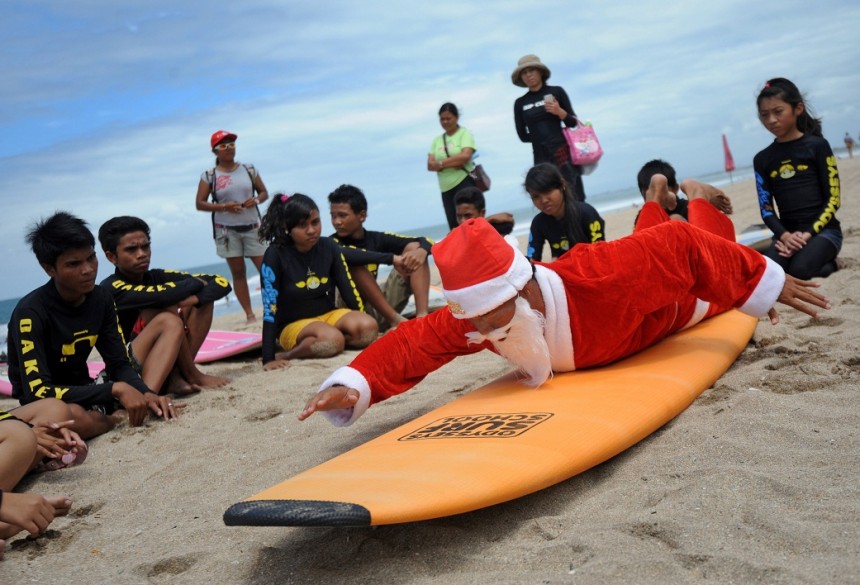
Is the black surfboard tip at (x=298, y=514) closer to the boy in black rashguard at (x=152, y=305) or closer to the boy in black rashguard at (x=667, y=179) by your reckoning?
the boy in black rashguard at (x=152, y=305)

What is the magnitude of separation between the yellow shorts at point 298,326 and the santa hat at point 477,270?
268 centimetres

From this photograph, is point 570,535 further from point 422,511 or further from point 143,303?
point 143,303

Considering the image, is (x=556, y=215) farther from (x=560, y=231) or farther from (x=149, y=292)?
(x=149, y=292)

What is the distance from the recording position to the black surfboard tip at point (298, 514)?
193 centimetres

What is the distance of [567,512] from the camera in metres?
2.24

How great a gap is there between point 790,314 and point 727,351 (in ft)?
4.22

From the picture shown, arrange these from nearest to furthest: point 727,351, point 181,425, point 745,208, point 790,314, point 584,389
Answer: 1. point 584,389
2. point 727,351
3. point 181,425
4. point 790,314
5. point 745,208

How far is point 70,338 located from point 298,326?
1807mm

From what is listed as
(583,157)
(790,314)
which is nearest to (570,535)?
(790,314)

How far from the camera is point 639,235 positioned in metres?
3.08

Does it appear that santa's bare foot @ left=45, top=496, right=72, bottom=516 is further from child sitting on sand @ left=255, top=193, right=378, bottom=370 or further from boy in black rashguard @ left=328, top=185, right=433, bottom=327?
boy in black rashguard @ left=328, top=185, right=433, bottom=327

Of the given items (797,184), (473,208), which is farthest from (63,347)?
(797,184)

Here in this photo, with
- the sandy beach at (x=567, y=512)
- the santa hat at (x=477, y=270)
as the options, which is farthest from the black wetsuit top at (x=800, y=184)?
the santa hat at (x=477, y=270)

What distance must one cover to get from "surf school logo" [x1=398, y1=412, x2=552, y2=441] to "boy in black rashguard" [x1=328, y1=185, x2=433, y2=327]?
10.3 feet
